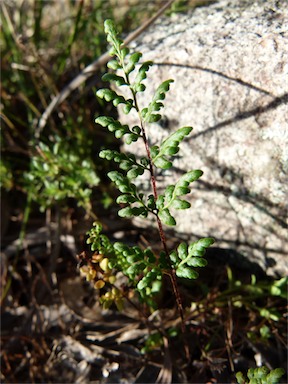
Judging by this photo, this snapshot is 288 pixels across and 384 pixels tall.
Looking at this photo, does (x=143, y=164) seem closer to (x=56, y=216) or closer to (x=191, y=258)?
(x=191, y=258)

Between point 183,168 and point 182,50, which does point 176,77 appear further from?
point 183,168

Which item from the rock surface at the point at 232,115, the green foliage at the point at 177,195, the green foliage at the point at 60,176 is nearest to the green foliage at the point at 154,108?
the green foliage at the point at 177,195

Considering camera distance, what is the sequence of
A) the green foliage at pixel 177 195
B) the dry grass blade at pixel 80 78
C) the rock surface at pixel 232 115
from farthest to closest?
the dry grass blade at pixel 80 78
the rock surface at pixel 232 115
the green foliage at pixel 177 195

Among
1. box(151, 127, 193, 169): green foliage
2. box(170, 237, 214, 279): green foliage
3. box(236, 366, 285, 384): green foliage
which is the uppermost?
box(151, 127, 193, 169): green foliage

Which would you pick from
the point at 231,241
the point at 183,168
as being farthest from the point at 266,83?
the point at 231,241

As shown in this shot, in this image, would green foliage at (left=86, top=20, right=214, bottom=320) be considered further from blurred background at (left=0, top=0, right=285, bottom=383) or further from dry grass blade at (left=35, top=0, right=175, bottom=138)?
dry grass blade at (left=35, top=0, right=175, bottom=138)

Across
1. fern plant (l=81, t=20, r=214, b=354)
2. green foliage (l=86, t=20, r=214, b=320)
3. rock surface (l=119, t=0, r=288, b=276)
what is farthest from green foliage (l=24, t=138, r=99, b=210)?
green foliage (l=86, t=20, r=214, b=320)

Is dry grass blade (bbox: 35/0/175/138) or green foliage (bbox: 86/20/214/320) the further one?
dry grass blade (bbox: 35/0/175/138)

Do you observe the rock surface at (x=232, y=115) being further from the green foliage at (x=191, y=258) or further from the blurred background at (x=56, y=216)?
the green foliage at (x=191, y=258)
